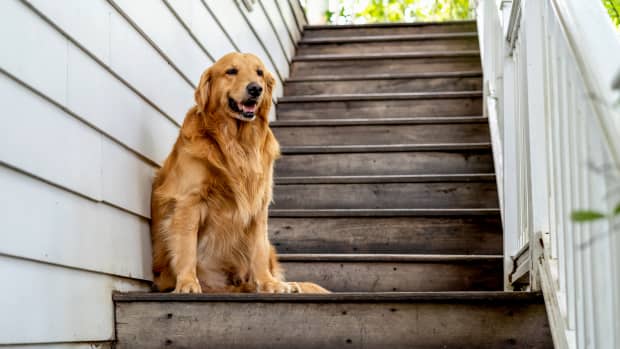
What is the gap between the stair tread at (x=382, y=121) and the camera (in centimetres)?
423

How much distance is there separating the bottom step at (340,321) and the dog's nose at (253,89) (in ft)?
2.61

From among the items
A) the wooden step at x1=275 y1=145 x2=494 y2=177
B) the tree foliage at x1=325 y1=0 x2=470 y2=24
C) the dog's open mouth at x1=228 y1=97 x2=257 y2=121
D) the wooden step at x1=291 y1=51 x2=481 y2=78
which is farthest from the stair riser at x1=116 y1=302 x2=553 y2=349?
the tree foliage at x1=325 y1=0 x2=470 y2=24

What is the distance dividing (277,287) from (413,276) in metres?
0.58

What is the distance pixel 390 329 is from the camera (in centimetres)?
218

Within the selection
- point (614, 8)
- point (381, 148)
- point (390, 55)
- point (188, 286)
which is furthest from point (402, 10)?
→ point (614, 8)

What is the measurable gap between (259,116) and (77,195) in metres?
0.90

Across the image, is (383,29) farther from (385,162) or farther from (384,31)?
(385,162)

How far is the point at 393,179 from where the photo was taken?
370 centimetres

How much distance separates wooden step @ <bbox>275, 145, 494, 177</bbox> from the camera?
392cm

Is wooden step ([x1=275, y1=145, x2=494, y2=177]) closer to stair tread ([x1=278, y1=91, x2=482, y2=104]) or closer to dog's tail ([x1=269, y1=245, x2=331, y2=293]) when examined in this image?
stair tread ([x1=278, y1=91, x2=482, y2=104])

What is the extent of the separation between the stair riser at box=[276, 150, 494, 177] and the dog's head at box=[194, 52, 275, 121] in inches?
47.7

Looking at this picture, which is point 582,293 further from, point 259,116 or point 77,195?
point 259,116

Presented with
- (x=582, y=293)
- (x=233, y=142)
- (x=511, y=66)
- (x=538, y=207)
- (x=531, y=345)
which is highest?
(x=511, y=66)

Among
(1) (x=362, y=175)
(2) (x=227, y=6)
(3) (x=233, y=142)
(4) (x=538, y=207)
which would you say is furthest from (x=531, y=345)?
(2) (x=227, y=6)
